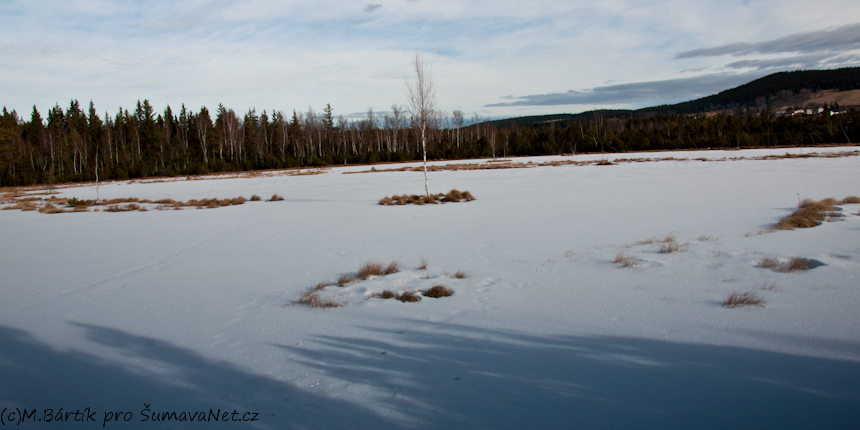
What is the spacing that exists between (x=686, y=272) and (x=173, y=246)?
10.1m

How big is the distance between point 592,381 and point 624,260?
12.6 ft

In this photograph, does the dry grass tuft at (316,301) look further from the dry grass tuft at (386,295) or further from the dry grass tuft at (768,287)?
the dry grass tuft at (768,287)

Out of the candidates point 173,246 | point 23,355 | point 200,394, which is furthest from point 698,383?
point 173,246

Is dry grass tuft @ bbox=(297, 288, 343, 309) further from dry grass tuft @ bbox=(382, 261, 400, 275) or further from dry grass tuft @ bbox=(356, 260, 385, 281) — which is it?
dry grass tuft @ bbox=(382, 261, 400, 275)

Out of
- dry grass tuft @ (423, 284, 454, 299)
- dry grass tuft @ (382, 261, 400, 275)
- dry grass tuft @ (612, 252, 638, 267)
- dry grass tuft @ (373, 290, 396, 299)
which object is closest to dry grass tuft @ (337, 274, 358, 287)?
dry grass tuft @ (382, 261, 400, 275)

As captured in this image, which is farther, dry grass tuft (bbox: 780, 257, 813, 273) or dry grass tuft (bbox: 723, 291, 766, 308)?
dry grass tuft (bbox: 780, 257, 813, 273)

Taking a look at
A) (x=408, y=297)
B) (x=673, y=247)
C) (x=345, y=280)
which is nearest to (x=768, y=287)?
(x=673, y=247)

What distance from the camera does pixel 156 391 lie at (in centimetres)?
373

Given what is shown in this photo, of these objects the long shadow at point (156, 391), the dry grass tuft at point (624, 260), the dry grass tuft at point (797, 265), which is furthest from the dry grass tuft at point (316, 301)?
the dry grass tuft at point (797, 265)

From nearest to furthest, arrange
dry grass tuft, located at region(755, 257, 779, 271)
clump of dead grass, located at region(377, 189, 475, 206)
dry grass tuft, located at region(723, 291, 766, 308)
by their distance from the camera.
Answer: dry grass tuft, located at region(723, 291, 766, 308) < dry grass tuft, located at region(755, 257, 779, 271) < clump of dead grass, located at region(377, 189, 475, 206)

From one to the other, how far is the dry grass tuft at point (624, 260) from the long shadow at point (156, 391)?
4.94 metres

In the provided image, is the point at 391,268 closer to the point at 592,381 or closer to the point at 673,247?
the point at 592,381

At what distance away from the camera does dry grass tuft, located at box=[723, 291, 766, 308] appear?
4946mm

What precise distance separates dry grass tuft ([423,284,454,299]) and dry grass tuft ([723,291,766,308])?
3.12 m
